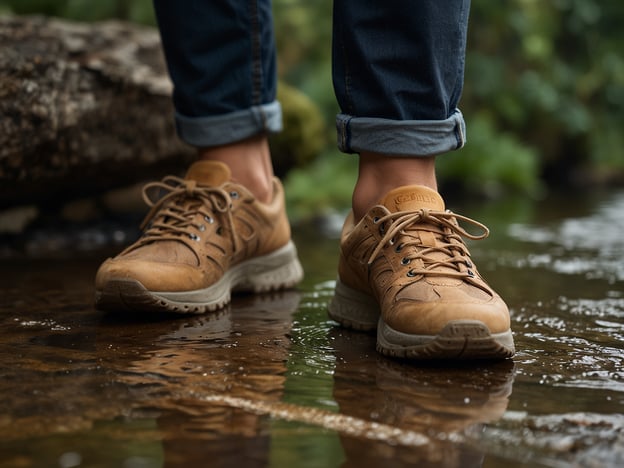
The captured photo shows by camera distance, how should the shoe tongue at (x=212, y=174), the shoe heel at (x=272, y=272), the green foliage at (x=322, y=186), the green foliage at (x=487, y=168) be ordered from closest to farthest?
the shoe tongue at (x=212, y=174) → the shoe heel at (x=272, y=272) → the green foliage at (x=322, y=186) → the green foliage at (x=487, y=168)

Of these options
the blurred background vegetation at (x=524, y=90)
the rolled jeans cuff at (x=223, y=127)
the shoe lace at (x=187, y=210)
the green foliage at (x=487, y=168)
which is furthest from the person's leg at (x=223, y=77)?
the green foliage at (x=487, y=168)

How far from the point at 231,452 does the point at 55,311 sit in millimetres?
1096

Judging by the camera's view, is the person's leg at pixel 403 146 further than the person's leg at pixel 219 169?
No

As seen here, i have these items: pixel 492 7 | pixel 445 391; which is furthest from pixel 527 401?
pixel 492 7

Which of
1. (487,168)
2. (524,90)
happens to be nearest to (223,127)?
(487,168)

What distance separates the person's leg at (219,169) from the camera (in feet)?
6.66

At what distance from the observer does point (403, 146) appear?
176 centimetres

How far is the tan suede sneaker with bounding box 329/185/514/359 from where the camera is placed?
60.4 inches

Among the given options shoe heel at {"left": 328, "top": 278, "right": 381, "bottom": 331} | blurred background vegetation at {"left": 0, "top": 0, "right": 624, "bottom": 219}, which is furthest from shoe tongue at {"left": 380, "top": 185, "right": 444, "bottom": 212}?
blurred background vegetation at {"left": 0, "top": 0, "right": 624, "bottom": 219}

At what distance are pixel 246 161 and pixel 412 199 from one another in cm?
67

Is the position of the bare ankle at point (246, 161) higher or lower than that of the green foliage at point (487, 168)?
higher

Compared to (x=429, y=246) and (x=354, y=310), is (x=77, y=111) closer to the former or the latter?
(x=354, y=310)

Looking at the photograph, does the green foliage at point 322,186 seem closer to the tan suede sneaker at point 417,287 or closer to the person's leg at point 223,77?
the person's leg at point 223,77

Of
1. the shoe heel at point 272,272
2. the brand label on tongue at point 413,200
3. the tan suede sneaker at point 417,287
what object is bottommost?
the shoe heel at point 272,272
